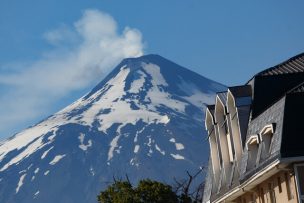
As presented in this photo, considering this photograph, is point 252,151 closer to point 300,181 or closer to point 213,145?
point 300,181

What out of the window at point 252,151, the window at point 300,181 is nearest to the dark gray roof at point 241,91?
the window at point 252,151

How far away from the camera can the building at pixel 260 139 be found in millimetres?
23688

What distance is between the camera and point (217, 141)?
32.9 meters

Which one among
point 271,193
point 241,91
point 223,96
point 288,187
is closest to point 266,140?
point 288,187

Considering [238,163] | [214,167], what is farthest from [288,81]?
[214,167]

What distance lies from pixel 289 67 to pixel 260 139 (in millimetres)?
6965

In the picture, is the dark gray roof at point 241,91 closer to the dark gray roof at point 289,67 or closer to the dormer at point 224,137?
the dormer at point 224,137

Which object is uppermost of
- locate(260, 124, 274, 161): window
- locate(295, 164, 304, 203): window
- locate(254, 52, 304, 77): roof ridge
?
locate(254, 52, 304, 77): roof ridge

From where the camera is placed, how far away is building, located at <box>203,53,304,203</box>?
2369 cm

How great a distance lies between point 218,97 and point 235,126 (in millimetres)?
2281

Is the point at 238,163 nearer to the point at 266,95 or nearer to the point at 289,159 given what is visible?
the point at 266,95

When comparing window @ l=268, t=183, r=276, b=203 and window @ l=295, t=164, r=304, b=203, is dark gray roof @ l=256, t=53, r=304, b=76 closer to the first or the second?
window @ l=268, t=183, r=276, b=203

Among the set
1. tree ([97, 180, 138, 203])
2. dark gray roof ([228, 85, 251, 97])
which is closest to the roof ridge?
dark gray roof ([228, 85, 251, 97])

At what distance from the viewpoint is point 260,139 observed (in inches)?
1014
